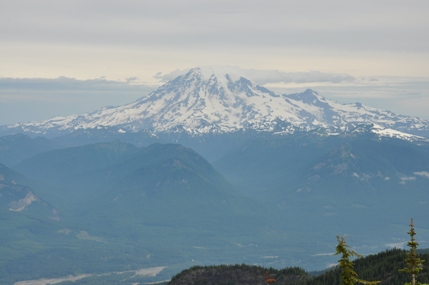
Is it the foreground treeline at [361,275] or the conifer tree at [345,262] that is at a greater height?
the conifer tree at [345,262]

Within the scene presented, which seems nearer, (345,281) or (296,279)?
(345,281)

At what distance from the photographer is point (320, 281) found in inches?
6560

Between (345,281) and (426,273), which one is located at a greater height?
(345,281)

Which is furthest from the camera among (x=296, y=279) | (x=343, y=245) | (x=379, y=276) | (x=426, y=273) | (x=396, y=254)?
(x=296, y=279)

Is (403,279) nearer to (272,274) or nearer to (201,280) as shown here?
(272,274)

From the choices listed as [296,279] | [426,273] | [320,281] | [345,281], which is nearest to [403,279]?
[426,273]

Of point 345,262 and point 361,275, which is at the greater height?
point 345,262

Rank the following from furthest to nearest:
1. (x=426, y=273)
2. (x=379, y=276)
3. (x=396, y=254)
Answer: (x=396, y=254) < (x=379, y=276) < (x=426, y=273)

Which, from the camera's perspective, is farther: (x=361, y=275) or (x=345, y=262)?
(x=361, y=275)

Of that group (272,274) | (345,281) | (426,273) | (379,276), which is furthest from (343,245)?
(272,274)

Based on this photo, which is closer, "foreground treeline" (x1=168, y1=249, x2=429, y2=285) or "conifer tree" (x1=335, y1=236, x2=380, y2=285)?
"conifer tree" (x1=335, y1=236, x2=380, y2=285)

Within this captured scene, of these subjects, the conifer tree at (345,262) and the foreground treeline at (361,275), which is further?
the foreground treeline at (361,275)

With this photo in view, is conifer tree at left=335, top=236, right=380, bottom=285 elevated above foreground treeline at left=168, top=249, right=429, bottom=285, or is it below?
above

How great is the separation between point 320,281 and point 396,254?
20.4 meters
